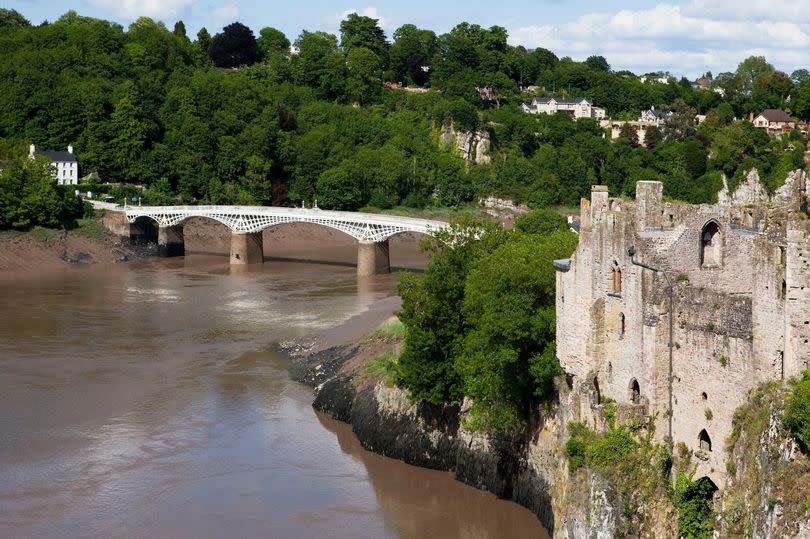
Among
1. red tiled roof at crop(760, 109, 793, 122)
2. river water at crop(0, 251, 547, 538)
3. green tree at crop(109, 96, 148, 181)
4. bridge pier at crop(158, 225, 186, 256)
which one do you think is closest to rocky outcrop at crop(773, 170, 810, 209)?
river water at crop(0, 251, 547, 538)

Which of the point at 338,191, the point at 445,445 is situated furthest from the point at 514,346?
the point at 338,191

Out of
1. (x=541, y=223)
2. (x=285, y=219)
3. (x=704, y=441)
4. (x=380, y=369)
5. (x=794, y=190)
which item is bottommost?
(x=380, y=369)

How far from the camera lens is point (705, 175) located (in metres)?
130

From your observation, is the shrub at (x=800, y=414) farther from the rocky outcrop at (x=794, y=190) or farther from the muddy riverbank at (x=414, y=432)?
the muddy riverbank at (x=414, y=432)

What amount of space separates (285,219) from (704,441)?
7531 centimetres

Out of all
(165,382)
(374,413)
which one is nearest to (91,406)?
(165,382)

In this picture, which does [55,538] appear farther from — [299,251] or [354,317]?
[299,251]

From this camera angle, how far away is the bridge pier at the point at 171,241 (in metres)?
107

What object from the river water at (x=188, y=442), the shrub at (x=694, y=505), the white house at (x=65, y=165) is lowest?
the river water at (x=188, y=442)

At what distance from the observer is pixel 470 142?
5664 inches

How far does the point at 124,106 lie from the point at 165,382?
3171 inches

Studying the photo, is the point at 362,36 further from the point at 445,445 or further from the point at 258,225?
the point at 445,445

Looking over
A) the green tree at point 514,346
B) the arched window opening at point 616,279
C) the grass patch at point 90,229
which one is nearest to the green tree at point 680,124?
the grass patch at point 90,229

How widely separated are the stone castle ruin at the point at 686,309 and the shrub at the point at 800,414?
1047mm
